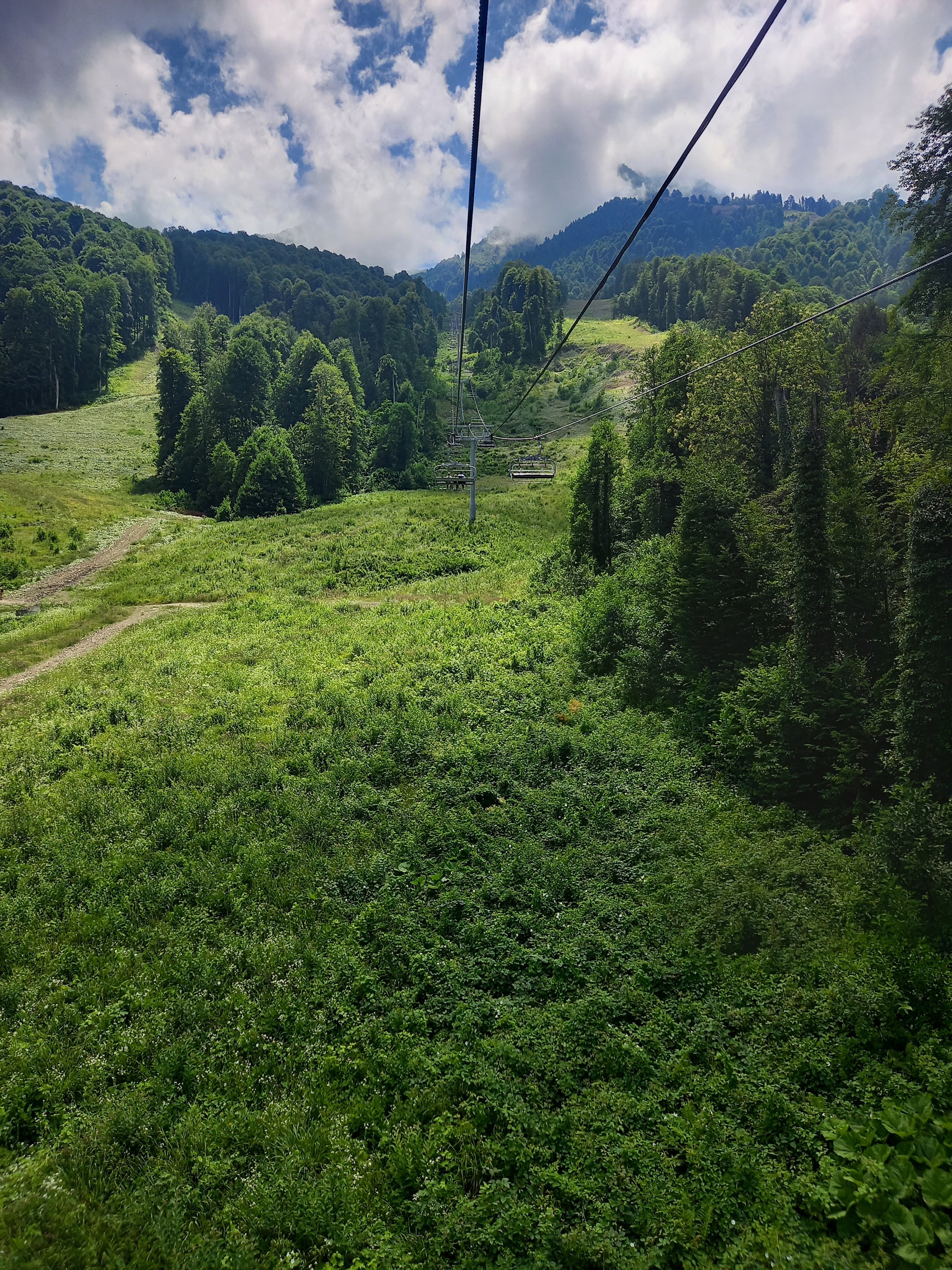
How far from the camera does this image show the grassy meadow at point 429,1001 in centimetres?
674

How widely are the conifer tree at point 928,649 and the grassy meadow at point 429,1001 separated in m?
2.70

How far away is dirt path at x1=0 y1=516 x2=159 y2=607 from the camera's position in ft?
130

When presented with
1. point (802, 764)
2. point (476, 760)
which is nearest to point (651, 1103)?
point (802, 764)

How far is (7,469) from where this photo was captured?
214ft

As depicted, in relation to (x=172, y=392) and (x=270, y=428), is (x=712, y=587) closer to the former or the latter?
(x=270, y=428)

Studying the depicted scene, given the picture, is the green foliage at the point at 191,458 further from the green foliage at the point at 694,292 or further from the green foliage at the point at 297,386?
the green foliage at the point at 694,292

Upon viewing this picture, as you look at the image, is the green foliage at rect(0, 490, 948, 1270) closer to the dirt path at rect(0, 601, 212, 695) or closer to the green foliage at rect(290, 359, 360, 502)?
the dirt path at rect(0, 601, 212, 695)

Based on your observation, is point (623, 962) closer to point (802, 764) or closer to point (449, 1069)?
point (449, 1069)

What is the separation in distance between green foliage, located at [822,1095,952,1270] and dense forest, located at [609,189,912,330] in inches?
4095

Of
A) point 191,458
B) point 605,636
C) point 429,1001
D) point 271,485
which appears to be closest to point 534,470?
point 605,636

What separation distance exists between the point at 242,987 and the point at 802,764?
1267cm

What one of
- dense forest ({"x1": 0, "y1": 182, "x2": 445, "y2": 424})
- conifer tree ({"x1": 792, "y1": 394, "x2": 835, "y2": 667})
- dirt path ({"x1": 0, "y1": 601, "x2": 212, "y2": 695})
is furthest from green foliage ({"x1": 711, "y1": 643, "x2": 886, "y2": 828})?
dense forest ({"x1": 0, "y1": 182, "x2": 445, "y2": 424})

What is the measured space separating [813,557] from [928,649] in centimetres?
459

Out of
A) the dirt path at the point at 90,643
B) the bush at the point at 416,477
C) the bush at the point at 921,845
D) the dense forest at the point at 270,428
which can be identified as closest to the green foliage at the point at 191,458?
the dense forest at the point at 270,428
